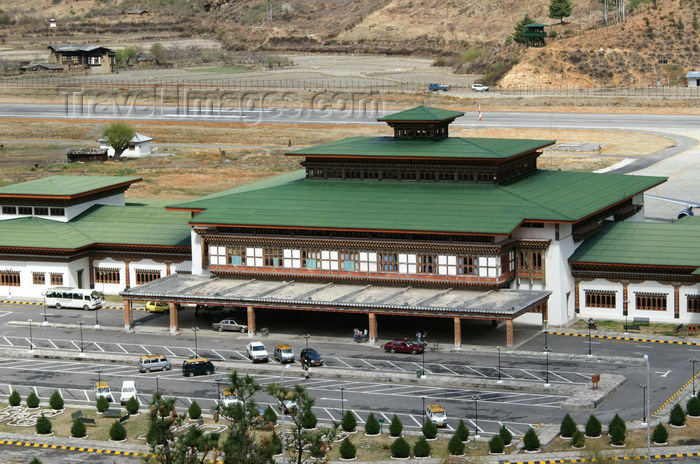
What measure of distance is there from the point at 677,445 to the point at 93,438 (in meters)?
37.8

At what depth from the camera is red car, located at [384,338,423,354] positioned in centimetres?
10456

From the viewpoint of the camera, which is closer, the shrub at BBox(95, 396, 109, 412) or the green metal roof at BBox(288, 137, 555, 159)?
the shrub at BBox(95, 396, 109, 412)

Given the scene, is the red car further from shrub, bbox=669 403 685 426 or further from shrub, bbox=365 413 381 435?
shrub, bbox=669 403 685 426

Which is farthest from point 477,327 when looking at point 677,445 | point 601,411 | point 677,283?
point 677,445

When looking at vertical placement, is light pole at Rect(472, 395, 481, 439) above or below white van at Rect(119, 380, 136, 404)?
below

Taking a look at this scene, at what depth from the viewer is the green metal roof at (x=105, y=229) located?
426ft

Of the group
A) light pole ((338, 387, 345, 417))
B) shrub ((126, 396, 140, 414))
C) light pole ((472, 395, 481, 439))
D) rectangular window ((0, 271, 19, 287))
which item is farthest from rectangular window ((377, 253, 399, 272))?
rectangular window ((0, 271, 19, 287))

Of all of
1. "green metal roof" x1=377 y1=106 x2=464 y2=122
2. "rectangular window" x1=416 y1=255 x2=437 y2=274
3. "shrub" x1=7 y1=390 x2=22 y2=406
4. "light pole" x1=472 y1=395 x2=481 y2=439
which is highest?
"green metal roof" x1=377 y1=106 x2=464 y2=122

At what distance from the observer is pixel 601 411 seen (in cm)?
8850

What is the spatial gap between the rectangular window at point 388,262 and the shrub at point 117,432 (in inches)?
1409

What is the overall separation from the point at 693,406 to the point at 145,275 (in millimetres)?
63476

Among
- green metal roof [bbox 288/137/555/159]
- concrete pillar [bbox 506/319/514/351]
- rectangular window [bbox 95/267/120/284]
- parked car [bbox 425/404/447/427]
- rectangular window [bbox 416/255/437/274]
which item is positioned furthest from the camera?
rectangular window [bbox 95/267/120/284]

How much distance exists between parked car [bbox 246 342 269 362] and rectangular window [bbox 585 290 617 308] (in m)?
30.7

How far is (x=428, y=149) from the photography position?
121875 mm
